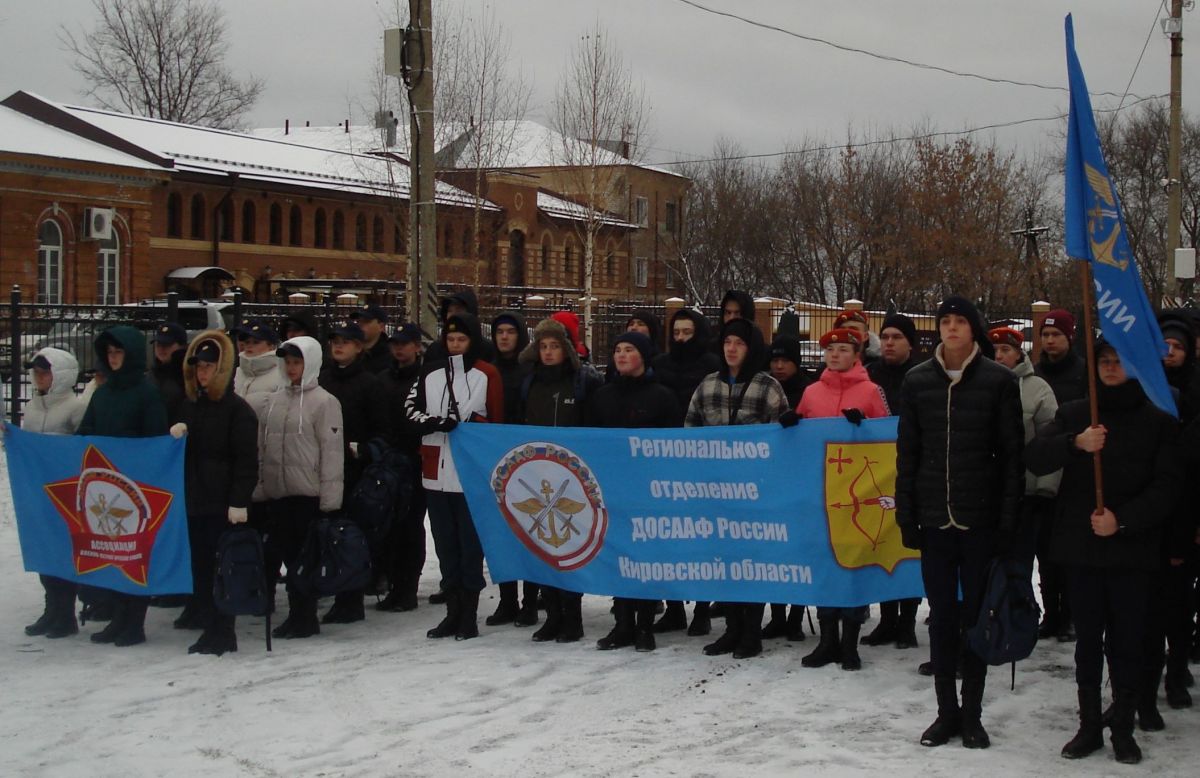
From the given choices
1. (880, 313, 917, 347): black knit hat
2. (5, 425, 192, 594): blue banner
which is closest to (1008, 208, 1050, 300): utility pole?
(880, 313, 917, 347): black knit hat

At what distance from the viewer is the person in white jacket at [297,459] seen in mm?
8469

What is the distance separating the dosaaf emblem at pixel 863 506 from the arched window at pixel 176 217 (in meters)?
40.9

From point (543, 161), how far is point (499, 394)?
57.9 meters

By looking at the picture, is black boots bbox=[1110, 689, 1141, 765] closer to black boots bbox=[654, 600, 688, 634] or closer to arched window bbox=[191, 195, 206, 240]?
black boots bbox=[654, 600, 688, 634]

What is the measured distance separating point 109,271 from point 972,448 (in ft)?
131

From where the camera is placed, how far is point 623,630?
8.27 metres

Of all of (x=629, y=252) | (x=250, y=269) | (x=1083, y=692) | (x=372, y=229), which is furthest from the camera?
(x=629, y=252)

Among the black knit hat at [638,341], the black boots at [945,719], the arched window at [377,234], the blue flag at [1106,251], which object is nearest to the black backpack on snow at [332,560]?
the black knit hat at [638,341]

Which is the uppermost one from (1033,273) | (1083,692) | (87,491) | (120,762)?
(1033,273)

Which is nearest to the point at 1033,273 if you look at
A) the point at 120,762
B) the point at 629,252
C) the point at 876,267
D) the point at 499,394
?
the point at 876,267

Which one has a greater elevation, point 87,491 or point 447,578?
point 87,491

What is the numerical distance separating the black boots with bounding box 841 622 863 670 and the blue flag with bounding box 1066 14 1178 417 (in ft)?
8.45

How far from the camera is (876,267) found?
1964 inches

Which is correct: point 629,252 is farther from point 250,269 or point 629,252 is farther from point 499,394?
point 499,394
